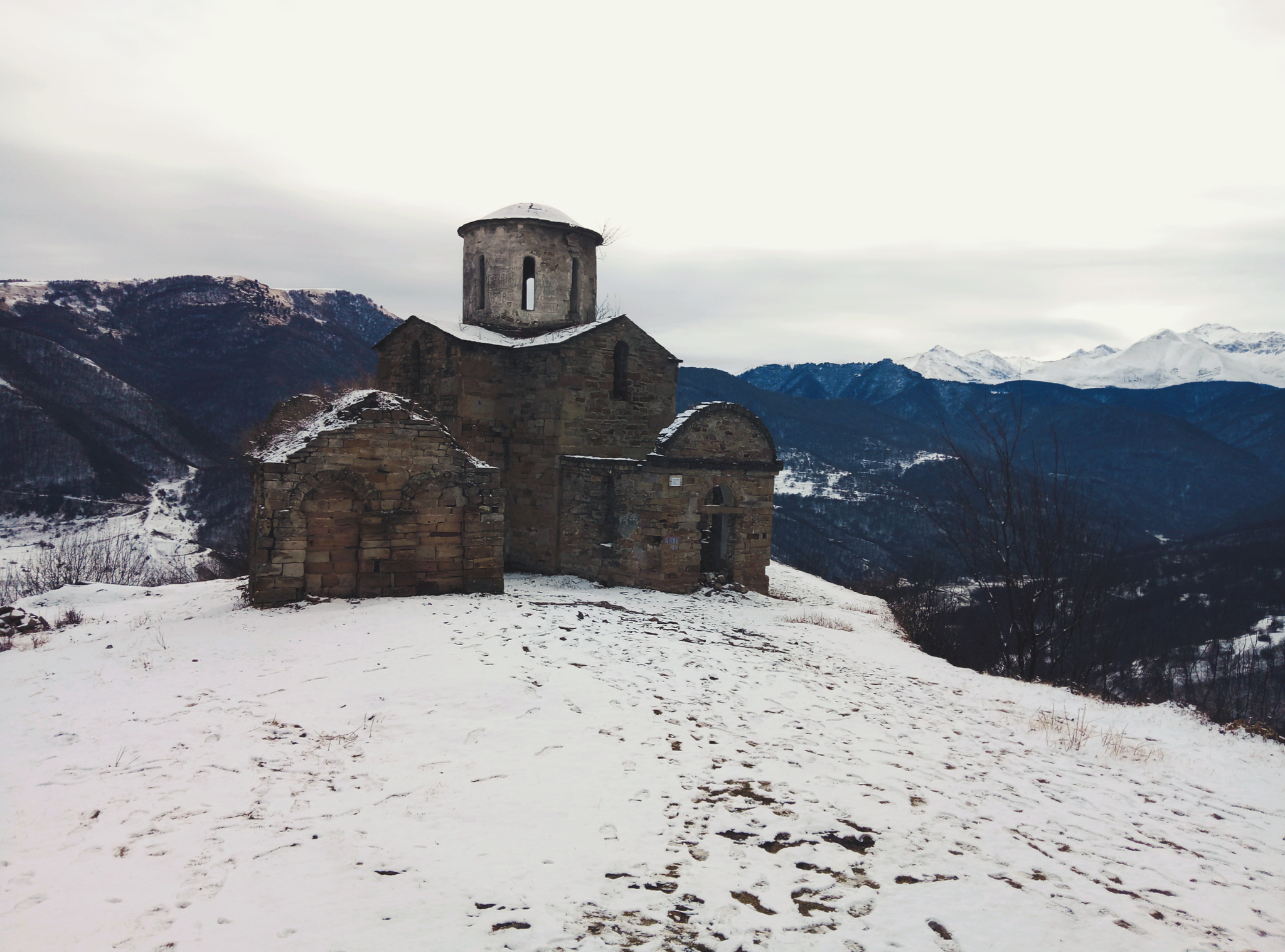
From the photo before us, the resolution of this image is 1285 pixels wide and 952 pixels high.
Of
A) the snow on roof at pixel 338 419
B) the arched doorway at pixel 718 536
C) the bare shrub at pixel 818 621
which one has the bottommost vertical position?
the bare shrub at pixel 818 621

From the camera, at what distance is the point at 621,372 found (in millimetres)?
16453

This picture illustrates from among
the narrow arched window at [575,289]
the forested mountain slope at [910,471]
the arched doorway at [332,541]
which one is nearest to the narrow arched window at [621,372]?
the narrow arched window at [575,289]

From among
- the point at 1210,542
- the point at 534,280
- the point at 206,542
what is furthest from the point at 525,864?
the point at 1210,542

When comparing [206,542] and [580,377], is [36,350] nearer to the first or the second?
[206,542]

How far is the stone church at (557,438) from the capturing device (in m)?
11.3

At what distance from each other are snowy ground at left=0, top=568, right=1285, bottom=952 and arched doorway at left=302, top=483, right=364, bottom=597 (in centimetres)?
139

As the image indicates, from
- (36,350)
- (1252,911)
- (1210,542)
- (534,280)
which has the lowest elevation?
(1210,542)

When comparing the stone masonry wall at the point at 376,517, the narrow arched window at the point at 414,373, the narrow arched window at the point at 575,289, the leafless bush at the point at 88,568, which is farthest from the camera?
the leafless bush at the point at 88,568

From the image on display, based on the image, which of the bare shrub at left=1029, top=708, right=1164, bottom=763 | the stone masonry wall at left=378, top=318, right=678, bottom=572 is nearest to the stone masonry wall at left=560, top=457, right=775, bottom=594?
the stone masonry wall at left=378, top=318, right=678, bottom=572

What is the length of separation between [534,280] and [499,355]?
263cm

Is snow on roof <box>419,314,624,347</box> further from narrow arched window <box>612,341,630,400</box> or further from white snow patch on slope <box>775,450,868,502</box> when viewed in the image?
white snow patch on slope <box>775,450,868,502</box>

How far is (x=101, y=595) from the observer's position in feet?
54.2

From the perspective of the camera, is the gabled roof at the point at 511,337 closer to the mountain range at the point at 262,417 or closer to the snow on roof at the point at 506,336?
the snow on roof at the point at 506,336

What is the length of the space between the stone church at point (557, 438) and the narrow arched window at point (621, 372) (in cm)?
3
